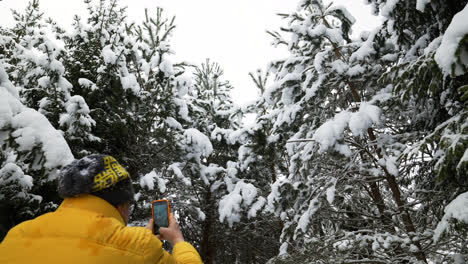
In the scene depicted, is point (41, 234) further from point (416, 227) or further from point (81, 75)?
point (81, 75)

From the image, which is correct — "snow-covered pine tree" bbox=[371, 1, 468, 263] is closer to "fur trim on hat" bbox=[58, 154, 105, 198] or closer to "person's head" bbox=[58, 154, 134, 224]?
"person's head" bbox=[58, 154, 134, 224]

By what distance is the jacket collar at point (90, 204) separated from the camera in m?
1.27

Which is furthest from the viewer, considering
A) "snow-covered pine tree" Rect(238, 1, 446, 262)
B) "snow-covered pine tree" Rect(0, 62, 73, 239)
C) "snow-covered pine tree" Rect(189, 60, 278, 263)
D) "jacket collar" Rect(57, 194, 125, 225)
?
"snow-covered pine tree" Rect(189, 60, 278, 263)

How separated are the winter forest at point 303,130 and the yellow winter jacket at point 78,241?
218 cm

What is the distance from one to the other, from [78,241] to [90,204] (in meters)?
0.22

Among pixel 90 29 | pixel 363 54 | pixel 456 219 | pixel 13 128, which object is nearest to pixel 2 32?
pixel 90 29

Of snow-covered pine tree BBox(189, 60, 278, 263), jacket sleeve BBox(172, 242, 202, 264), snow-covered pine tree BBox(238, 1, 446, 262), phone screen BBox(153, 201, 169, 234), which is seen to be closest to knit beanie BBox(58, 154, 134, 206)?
phone screen BBox(153, 201, 169, 234)

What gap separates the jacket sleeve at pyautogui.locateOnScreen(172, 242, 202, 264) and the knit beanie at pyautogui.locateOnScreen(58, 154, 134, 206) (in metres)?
0.38

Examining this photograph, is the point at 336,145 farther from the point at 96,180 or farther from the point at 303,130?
the point at 96,180

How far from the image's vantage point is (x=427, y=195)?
4.15m

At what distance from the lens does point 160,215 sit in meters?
1.67

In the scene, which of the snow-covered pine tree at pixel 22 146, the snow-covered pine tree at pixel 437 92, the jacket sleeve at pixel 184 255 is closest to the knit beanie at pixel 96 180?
the jacket sleeve at pixel 184 255

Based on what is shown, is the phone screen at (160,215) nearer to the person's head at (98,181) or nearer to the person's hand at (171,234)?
the person's hand at (171,234)

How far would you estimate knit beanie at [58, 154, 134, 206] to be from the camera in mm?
1312
